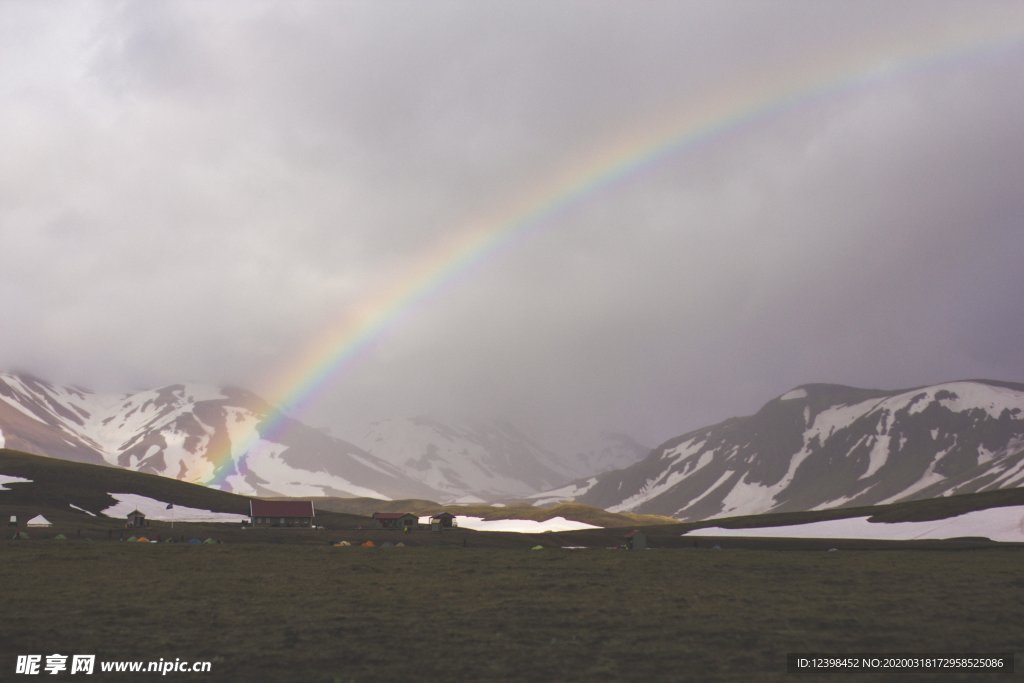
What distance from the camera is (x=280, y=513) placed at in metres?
155

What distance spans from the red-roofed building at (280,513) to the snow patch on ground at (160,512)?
15.2 feet

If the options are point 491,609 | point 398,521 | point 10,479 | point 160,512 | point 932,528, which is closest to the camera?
point 491,609

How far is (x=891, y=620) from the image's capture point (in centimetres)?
3722

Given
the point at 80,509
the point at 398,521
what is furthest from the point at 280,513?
the point at 80,509

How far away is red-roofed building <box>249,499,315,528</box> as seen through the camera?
151m

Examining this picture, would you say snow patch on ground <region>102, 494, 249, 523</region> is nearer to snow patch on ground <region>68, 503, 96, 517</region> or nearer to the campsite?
snow patch on ground <region>68, 503, 96, 517</region>

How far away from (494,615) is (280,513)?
124151 millimetres

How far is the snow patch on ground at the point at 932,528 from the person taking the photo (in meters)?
120

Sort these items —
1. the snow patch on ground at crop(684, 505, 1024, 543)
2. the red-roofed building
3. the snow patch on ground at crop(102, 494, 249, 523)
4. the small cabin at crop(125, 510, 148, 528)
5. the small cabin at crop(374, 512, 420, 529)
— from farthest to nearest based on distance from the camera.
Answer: the small cabin at crop(374, 512, 420, 529)
the red-roofed building
the snow patch on ground at crop(102, 494, 249, 523)
the small cabin at crop(125, 510, 148, 528)
the snow patch on ground at crop(684, 505, 1024, 543)

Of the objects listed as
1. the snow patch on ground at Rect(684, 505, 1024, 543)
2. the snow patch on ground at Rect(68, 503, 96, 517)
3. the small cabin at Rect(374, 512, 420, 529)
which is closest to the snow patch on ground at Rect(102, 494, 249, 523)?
the snow patch on ground at Rect(68, 503, 96, 517)

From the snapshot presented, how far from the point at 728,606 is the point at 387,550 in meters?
44.7

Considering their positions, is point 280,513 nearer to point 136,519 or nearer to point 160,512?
point 160,512

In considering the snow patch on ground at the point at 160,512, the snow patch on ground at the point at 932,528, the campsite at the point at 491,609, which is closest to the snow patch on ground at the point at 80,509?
the snow patch on ground at the point at 160,512

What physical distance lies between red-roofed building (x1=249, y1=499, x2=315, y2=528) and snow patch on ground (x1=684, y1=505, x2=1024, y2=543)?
7958cm
